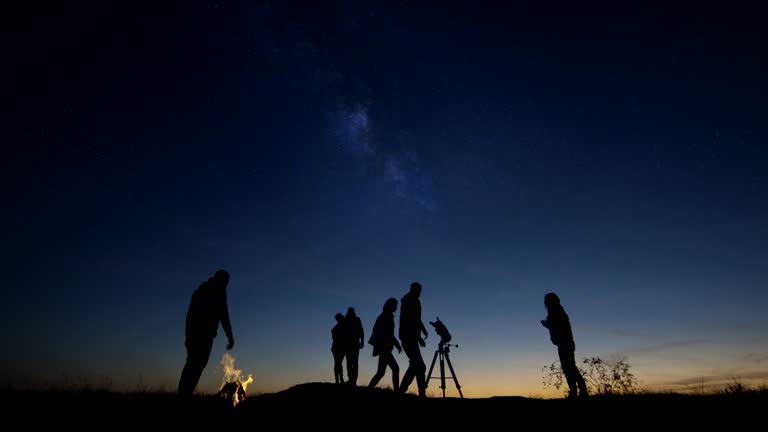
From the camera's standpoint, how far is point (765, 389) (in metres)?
7.56

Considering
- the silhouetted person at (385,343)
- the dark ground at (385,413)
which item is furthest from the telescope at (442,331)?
the dark ground at (385,413)

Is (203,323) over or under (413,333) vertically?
under

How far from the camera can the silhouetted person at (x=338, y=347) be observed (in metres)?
13.4

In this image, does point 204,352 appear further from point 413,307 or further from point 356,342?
point 356,342

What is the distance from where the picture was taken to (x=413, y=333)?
27.4 feet

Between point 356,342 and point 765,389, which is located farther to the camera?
point 356,342

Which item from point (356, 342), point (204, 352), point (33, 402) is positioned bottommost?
point (33, 402)

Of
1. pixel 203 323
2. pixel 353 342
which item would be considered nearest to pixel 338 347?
pixel 353 342

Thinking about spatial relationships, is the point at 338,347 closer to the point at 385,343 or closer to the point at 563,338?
the point at 385,343

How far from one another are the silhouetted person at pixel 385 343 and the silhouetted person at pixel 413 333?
19.1 inches

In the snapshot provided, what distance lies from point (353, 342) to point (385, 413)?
7586mm

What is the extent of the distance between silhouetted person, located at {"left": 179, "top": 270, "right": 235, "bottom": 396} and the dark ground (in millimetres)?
479

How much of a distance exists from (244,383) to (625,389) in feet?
30.3

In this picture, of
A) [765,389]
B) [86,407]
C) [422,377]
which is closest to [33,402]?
[86,407]
